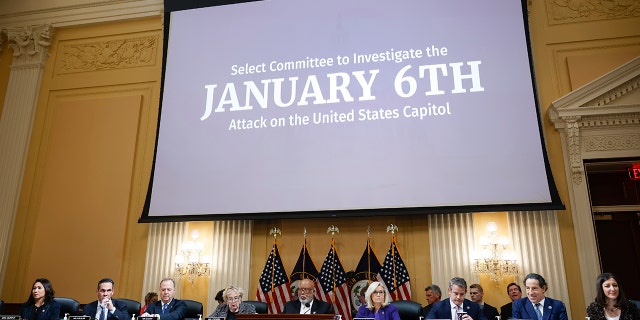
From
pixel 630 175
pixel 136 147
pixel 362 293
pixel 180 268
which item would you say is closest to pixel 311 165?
pixel 362 293

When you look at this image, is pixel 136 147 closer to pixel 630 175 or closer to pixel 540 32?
pixel 540 32

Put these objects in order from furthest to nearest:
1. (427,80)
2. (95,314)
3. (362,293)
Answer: (427,80), (362,293), (95,314)

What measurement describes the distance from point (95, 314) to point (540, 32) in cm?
659

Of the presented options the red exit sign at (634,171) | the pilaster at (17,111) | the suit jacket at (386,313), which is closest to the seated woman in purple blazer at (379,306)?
the suit jacket at (386,313)

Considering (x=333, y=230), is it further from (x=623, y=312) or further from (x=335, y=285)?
(x=623, y=312)

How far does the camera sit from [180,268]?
7.24 meters

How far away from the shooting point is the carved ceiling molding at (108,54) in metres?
8.71

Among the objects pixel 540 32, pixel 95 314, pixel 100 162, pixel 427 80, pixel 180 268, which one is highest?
pixel 540 32

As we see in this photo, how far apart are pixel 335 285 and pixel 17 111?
5979mm

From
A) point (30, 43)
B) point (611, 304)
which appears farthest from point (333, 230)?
point (30, 43)

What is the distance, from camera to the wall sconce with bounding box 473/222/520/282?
650 centimetres

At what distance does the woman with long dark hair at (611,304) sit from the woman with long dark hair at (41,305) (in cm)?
451

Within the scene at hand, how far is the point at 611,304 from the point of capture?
12.7ft

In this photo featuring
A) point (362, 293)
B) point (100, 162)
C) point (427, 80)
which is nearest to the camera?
point (362, 293)
